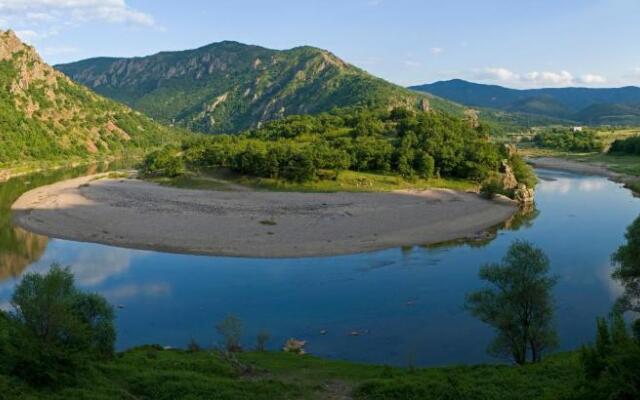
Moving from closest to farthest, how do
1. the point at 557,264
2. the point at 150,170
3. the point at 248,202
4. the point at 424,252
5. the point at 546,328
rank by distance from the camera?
the point at 546,328, the point at 557,264, the point at 424,252, the point at 248,202, the point at 150,170

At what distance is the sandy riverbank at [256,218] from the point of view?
70.7 m

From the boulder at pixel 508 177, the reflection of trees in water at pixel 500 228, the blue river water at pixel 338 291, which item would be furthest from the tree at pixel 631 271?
the boulder at pixel 508 177

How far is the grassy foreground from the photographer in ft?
73.2

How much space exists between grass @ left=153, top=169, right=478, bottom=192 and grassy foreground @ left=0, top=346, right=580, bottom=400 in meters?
78.0

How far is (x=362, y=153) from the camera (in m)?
121

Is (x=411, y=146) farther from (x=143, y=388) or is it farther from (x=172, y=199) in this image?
(x=143, y=388)

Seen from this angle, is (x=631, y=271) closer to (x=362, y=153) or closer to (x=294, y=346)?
(x=294, y=346)

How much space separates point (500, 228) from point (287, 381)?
209 ft

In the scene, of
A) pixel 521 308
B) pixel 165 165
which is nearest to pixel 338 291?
pixel 521 308

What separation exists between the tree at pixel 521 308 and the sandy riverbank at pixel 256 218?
116 ft

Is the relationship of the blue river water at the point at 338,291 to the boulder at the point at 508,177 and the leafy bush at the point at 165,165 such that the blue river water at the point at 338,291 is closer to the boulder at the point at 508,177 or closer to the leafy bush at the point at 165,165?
the boulder at the point at 508,177

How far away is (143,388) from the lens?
932 inches

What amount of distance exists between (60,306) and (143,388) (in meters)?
6.09

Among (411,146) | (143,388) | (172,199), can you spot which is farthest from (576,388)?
(411,146)
